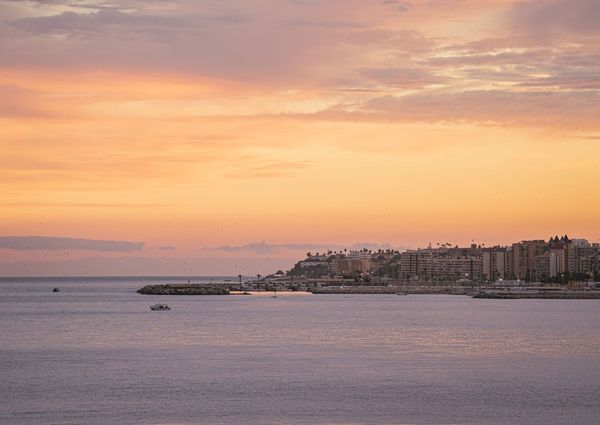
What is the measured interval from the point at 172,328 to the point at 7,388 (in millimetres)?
39701

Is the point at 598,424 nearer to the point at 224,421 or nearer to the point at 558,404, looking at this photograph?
the point at 558,404

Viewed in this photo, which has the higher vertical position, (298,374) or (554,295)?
(554,295)

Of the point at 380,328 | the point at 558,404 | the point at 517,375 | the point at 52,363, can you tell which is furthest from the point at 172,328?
the point at 558,404

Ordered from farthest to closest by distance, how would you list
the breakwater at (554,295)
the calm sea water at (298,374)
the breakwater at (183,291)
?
the breakwater at (183,291) < the breakwater at (554,295) < the calm sea water at (298,374)

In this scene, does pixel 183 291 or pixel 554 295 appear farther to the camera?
pixel 183 291

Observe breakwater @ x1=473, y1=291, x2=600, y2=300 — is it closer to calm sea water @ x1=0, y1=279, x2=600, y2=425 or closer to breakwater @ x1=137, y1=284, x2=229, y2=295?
breakwater @ x1=137, y1=284, x2=229, y2=295

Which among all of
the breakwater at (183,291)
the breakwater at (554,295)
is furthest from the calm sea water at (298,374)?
the breakwater at (183,291)

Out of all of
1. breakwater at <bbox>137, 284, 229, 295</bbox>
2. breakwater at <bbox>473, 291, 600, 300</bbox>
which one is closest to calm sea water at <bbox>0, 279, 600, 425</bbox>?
breakwater at <bbox>473, 291, 600, 300</bbox>

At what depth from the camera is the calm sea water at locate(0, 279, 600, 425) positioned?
3653cm

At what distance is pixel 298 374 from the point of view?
47875 mm

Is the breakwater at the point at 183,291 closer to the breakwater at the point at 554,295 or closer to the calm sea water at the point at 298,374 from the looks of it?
the breakwater at the point at 554,295

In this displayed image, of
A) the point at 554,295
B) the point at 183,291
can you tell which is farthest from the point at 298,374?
the point at 183,291

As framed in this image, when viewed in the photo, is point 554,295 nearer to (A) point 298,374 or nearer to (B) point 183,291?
(B) point 183,291

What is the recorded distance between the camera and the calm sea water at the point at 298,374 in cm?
3653
